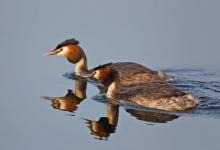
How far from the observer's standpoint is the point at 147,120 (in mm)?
12344

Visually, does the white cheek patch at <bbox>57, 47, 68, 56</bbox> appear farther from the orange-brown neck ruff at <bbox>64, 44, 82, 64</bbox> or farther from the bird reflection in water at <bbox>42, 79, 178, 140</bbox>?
the bird reflection in water at <bbox>42, 79, 178, 140</bbox>

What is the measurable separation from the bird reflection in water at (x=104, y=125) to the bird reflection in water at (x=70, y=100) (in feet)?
2.31

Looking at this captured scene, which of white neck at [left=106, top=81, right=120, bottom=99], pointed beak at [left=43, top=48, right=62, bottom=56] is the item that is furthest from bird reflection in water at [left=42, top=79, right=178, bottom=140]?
pointed beak at [left=43, top=48, right=62, bottom=56]

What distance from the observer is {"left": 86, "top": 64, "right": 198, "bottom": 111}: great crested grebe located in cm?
1301

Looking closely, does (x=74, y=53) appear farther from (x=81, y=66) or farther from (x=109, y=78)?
(x=109, y=78)

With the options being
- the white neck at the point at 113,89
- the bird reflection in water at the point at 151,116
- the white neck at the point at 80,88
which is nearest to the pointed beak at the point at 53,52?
the white neck at the point at 80,88

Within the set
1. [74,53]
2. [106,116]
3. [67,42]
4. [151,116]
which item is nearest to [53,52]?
[67,42]

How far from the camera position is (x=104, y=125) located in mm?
12047

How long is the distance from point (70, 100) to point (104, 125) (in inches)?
70.6

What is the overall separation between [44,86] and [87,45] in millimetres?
2934

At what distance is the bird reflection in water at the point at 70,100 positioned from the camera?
43.1ft

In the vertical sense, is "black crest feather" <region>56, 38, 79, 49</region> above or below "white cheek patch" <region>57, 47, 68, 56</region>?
above

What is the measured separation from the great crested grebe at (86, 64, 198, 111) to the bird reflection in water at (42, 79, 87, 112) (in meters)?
0.53

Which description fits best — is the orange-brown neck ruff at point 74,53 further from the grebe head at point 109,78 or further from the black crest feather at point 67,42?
the grebe head at point 109,78
